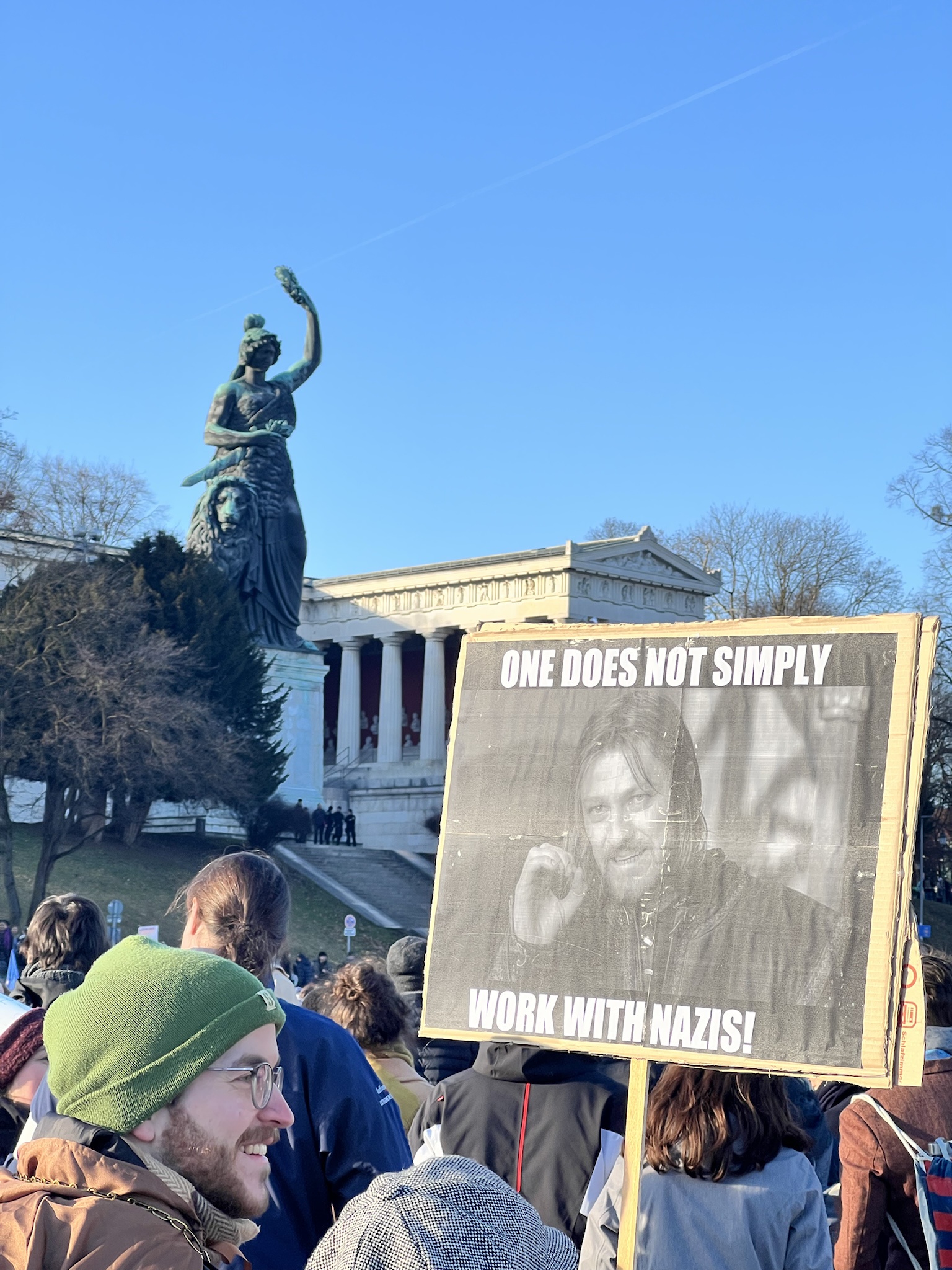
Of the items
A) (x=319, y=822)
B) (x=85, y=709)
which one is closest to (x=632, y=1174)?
(x=85, y=709)

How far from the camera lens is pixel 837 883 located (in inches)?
134

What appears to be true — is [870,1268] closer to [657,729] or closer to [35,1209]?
[657,729]

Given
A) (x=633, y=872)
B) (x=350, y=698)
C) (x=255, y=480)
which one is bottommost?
(x=633, y=872)

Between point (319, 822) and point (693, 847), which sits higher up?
point (693, 847)

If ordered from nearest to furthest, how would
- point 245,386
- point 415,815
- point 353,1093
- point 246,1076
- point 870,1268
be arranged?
point 246,1076
point 353,1093
point 870,1268
point 245,386
point 415,815

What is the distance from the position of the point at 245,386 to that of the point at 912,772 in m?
42.3

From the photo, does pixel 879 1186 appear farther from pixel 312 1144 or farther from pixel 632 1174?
pixel 312 1144

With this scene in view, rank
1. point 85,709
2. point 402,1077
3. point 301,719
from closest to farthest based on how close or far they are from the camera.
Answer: point 402,1077 → point 85,709 → point 301,719

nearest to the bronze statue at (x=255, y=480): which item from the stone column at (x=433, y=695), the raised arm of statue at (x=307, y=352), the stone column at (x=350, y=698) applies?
the raised arm of statue at (x=307, y=352)

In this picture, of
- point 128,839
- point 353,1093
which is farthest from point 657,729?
point 128,839

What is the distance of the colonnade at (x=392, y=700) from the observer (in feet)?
224

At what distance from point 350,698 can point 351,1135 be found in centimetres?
6831

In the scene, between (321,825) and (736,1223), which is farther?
(321,825)

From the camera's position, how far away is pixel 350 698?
71688 mm
